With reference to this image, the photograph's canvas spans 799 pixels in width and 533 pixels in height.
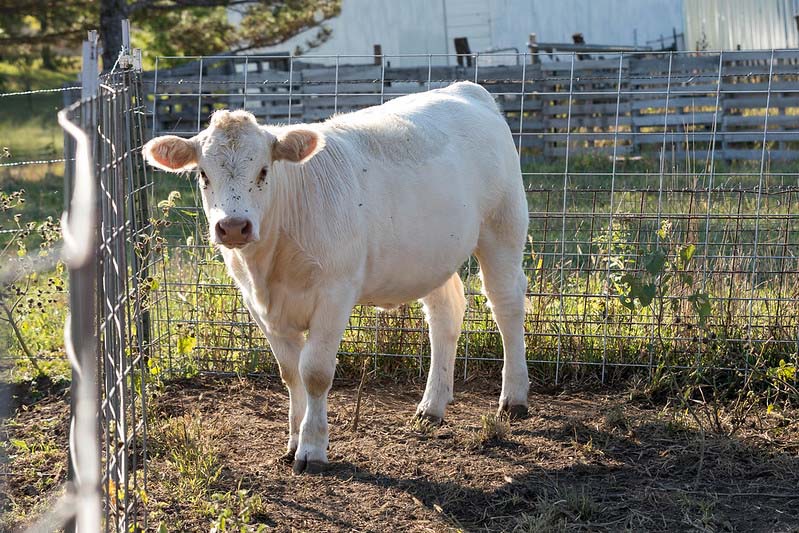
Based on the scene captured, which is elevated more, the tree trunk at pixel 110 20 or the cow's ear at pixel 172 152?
the tree trunk at pixel 110 20

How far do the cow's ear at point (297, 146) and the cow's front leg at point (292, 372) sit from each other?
3.36 ft

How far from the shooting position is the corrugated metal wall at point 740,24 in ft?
66.9

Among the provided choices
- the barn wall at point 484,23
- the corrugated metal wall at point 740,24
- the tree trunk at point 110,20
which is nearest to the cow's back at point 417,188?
the tree trunk at point 110,20

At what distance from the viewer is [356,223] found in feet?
17.3

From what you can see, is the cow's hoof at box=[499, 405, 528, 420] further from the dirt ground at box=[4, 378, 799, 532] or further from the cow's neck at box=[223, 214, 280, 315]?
the cow's neck at box=[223, 214, 280, 315]

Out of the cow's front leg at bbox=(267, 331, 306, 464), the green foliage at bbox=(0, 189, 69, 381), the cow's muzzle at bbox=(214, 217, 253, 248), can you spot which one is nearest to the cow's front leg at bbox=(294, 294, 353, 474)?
the cow's front leg at bbox=(267, 331, 306, 464)

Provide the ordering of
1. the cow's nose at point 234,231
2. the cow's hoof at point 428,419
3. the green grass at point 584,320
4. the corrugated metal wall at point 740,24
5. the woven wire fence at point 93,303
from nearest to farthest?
the woven wire fence at point 93,303, the cow's nose at point 234,231, the cow's hoof at point 428,419, the green grass at point 584,320, the corrugated metal wall at point 740,24

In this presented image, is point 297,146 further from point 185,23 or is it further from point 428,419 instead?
point 185,23

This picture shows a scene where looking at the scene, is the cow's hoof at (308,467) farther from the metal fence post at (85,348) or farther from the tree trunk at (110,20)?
the tree trunk at (110,20)

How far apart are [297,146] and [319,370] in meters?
1.18

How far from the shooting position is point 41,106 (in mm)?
31188

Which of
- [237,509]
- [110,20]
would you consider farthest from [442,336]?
[110,20]

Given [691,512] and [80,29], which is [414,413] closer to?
[691,512]

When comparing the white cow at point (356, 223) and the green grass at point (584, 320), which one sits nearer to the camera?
the white cow at point (356, 223)
